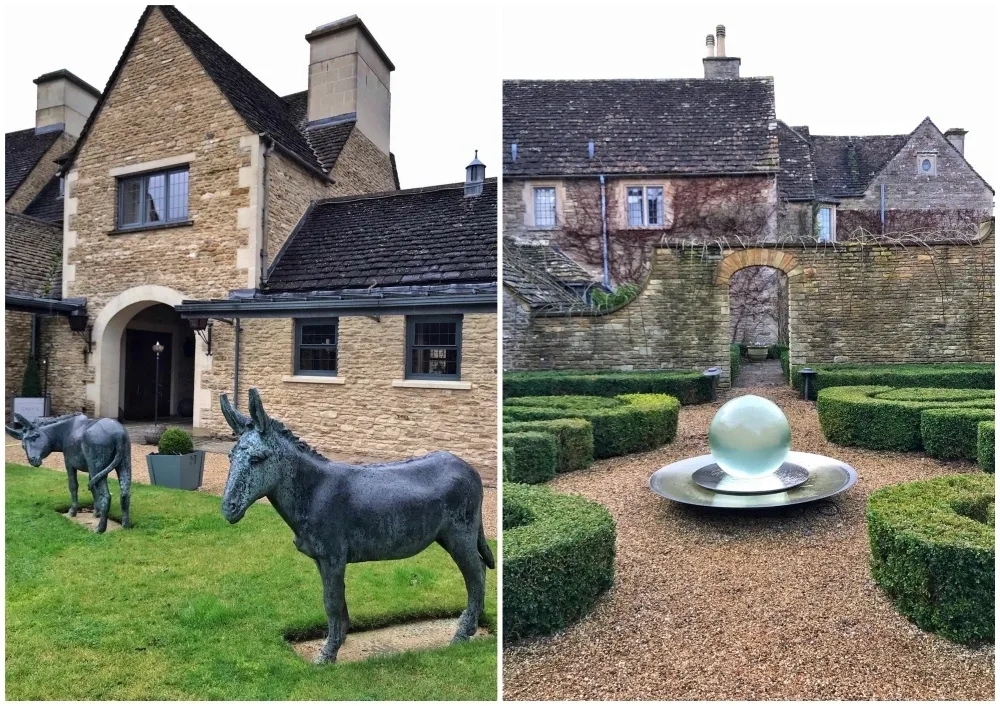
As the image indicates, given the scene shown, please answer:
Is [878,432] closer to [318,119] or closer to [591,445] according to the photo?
[591,445]

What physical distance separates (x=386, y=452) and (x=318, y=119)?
3617 mm

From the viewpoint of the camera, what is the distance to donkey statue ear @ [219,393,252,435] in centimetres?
174

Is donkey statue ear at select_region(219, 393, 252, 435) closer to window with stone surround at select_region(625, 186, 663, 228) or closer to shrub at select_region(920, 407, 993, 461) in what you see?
shrub at select_region(920, 407, 993, 461)

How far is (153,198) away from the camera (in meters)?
6.49

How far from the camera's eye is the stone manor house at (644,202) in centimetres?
272

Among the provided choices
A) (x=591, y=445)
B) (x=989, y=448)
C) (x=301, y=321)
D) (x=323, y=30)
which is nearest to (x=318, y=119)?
(x=301, y=321)

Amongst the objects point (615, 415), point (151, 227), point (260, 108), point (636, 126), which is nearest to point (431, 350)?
point (615, 415)

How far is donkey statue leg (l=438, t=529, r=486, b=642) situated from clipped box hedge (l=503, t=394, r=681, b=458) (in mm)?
A: 616

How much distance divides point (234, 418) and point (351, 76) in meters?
2.80

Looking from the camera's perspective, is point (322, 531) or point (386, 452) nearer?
point (322, 531)

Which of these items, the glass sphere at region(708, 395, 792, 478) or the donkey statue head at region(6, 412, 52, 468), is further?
the donkey statue head at region(6, 412, 52, 468)

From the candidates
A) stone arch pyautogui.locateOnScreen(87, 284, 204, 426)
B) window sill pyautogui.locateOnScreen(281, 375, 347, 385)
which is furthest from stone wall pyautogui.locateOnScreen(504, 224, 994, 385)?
stone arch pyautogui.locateOnScreen(87, 284, 204, 426)

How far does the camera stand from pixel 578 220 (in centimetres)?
362

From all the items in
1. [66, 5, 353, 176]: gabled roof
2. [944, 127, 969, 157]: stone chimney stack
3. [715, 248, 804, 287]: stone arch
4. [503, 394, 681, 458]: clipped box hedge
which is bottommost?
[503, 394, 681, 458]: clipped box hedge
